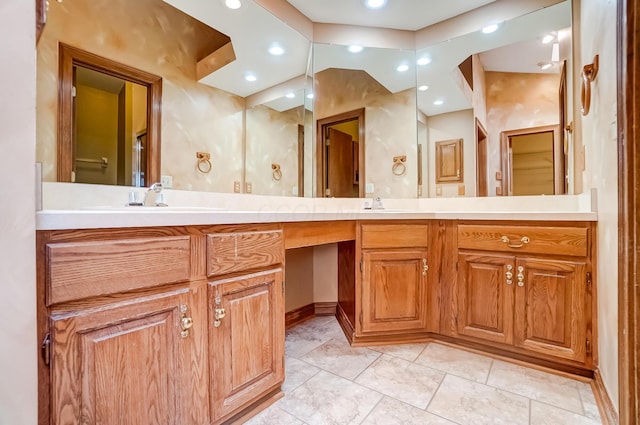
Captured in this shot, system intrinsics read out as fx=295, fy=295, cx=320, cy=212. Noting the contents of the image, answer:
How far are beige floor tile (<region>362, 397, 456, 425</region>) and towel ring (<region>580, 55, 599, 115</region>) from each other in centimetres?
168

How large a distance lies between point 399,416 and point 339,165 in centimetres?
169

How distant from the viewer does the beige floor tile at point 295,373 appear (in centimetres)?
145

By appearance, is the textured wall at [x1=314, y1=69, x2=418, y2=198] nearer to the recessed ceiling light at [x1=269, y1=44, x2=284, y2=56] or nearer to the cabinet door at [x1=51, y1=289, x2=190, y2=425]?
the recessed ceiling light at [x1=269, y1=44, x2=284, y2=56]

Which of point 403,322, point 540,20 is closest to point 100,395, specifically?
point 403,322

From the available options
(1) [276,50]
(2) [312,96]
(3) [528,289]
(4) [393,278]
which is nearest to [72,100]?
(1) [276,50]

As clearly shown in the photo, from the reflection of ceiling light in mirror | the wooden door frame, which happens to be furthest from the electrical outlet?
the reflection of ceiling light in mirror

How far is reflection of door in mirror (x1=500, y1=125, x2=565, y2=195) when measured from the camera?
1.94m

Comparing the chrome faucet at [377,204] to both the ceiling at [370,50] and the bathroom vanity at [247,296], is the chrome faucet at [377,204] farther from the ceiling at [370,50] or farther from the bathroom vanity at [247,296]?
the ceiling at [370,50]

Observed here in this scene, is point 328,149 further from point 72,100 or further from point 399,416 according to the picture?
point 399,416

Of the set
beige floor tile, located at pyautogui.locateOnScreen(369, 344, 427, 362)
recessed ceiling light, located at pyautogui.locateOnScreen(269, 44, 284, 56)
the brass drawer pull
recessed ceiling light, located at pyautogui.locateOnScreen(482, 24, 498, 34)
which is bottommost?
beige floor tile, located at pyautogui.locateOnScreen(369, 344, 427, 362)

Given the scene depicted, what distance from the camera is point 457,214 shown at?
1.81 metres

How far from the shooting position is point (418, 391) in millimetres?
1396
